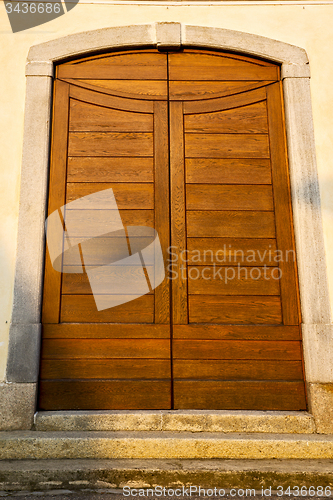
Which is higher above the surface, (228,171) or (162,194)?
(228,171)

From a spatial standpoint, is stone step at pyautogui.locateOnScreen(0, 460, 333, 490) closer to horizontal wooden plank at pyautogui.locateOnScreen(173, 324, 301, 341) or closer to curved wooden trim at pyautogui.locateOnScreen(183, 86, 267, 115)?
horizontal wooden plank at pyautogui.locateOnScreen(173, 324, 301, 341)

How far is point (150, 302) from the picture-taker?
3436 millimetres

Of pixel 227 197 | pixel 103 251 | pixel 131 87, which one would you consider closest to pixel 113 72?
pixel 131 87

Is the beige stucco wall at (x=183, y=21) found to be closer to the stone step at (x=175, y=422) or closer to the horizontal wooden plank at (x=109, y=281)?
the horizontal wooden plank at (x=109, y=281)

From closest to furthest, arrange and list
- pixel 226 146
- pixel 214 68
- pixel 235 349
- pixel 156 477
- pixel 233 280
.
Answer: pixel 156 477 → pixel 235 349 → pixel 233 280 → pixel 226 146 → pixel 214 68

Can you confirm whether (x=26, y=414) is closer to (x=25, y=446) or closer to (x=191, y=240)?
(x=25, y=446)

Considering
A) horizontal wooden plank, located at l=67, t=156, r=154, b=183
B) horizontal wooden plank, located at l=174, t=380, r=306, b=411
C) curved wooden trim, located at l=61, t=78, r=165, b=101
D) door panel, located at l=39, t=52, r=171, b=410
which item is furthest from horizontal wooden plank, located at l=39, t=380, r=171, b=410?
curved wooden trim, located at l=61, t=78, r=165, b=101

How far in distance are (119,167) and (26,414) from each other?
2433 millimetres

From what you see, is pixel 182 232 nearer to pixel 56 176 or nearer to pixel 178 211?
pixel 178 211

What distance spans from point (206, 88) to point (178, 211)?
136cm

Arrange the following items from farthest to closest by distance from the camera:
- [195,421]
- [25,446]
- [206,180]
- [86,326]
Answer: [206,180]
[86,326]
[195,421]
[25,446]

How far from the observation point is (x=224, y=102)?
3762 mm

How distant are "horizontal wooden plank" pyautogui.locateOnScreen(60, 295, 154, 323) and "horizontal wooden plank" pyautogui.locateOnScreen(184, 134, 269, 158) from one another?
1580 mm

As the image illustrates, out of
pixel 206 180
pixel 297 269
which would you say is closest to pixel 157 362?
pixel 297 269
